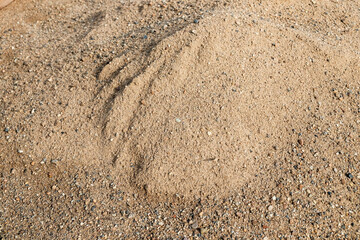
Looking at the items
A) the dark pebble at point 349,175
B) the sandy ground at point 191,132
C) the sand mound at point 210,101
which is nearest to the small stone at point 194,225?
the sandy ground at point 191,132

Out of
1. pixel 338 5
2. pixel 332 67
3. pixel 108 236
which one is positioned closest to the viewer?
pixel 108 236

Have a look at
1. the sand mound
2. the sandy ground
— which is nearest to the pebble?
the sandy ground

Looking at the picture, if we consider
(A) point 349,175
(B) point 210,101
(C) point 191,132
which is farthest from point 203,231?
(A) point 349,175

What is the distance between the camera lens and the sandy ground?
2.46 m

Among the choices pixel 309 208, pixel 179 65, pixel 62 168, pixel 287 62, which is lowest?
pixel 309 208

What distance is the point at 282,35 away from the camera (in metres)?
3.16

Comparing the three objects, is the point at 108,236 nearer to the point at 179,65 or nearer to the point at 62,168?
the point at 62,168

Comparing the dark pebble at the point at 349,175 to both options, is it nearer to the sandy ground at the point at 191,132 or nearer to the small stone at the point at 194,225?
the sandy ground at the point at 191,132

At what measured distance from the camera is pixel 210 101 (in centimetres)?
281

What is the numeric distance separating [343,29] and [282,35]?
0.87m

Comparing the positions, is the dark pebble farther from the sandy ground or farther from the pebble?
the pebble

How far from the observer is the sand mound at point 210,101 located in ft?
8.55

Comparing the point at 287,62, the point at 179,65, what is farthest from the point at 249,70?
the point at 179,65

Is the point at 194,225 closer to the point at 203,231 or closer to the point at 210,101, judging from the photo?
the point at 203,231
